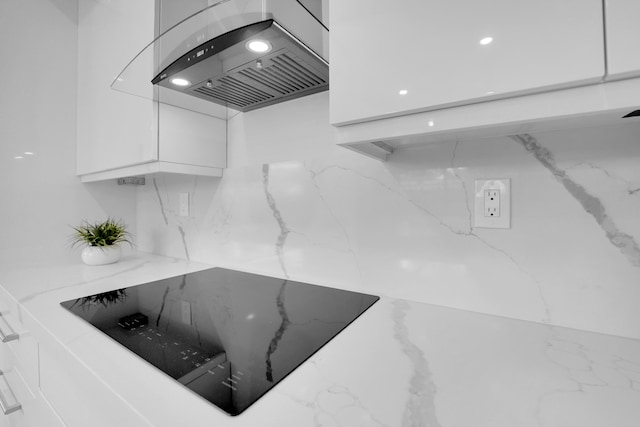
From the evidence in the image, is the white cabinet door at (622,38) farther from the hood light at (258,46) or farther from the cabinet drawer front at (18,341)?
the cabinet drawer front at (18,341)

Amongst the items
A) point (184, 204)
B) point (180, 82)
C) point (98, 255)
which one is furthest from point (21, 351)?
point (180, 82)

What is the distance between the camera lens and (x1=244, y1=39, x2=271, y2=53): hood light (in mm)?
681

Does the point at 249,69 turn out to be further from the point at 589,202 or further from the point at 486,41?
the point at 589,202

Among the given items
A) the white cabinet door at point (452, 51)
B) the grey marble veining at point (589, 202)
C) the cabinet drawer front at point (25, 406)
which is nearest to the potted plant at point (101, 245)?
the cabinet drawer front at point (25, 406)

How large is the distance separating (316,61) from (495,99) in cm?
49

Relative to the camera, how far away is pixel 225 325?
2.45 ft

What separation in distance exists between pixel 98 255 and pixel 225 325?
43.5 inches

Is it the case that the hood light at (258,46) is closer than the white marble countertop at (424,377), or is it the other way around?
the white marble countertop at (424,377)

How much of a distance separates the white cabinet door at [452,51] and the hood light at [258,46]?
7.0 inches

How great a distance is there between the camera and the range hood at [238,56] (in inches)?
25.5

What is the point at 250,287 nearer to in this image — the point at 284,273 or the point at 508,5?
the point at 284,273

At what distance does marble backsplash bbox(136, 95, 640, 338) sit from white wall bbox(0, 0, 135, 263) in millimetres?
1109

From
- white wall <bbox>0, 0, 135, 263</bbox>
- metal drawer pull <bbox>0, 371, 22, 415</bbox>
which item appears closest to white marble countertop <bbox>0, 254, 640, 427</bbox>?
metal drawer pull <bbox>0, 371, 22, 415</bbox>

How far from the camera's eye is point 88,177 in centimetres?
158
